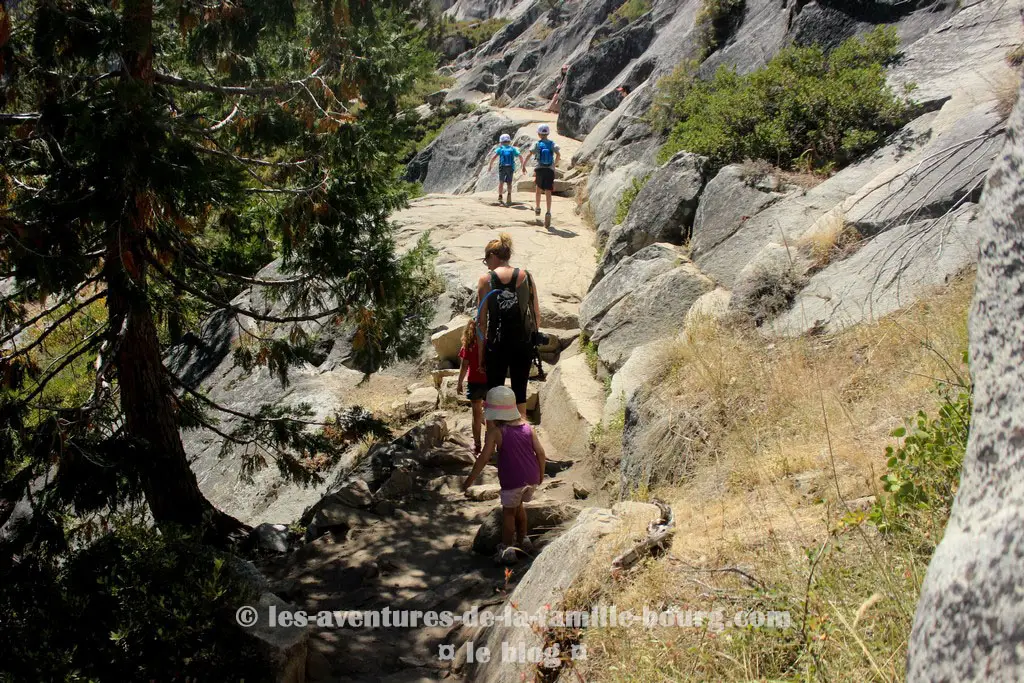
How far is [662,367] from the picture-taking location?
6285mm

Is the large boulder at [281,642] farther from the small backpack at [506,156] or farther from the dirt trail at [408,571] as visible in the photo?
the small backpack at [506,156]

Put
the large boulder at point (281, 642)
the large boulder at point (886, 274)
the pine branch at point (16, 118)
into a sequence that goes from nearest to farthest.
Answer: the large boulder at point (281, 642)
the pine branch at point (16, 118)
the large boulder at point (886, 274)

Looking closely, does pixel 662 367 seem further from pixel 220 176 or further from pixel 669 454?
pixel 220 176

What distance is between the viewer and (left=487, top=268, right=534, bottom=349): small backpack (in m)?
6.21

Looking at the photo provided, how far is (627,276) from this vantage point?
8906 mm

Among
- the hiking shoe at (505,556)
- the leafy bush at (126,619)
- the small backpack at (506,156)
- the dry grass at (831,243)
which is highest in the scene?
the small backpack at (506,156)

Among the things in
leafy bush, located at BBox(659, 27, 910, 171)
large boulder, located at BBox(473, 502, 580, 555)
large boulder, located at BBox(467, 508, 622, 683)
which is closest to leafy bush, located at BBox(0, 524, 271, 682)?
large boulder, located at BBox(467, 508, 622, 683)

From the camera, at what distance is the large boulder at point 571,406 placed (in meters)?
7.62

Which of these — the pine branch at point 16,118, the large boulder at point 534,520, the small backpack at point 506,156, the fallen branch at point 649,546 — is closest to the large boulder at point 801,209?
the large boulder at point 534,520

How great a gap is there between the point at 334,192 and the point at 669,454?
10.9ft

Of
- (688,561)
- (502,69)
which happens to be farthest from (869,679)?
(502,69)

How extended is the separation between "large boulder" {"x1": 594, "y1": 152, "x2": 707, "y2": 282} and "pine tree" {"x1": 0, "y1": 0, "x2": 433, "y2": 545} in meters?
3.33

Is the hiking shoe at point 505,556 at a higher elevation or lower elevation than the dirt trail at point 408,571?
higher

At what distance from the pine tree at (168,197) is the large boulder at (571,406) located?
1.84 metres
